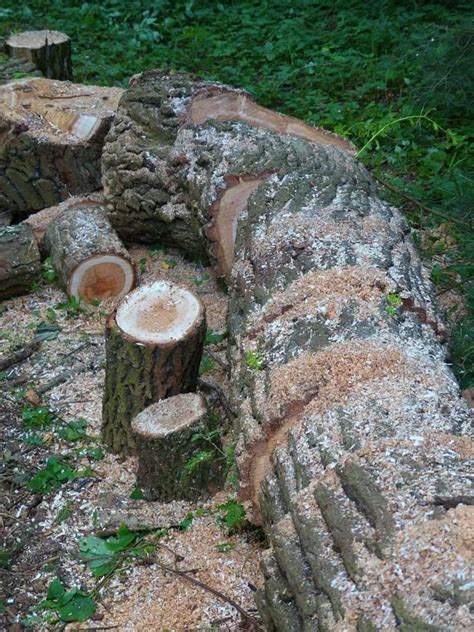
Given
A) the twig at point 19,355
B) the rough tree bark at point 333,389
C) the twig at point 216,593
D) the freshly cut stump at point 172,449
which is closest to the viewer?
the rough tree bark at point 333,389

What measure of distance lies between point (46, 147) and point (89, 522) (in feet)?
8.52

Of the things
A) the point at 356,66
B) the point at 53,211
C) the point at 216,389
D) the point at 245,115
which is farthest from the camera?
the point at 356,66

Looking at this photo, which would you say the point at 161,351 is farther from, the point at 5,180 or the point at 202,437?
the point at 5,180

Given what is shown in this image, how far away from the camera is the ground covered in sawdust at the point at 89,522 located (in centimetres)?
256

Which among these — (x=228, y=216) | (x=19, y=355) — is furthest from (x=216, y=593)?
(x=228, y=216)

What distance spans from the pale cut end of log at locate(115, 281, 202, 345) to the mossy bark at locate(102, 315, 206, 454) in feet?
0.09

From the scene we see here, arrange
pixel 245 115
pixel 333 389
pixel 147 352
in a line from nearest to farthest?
pixel 333 389
pixel 147 352
pixel 245 115

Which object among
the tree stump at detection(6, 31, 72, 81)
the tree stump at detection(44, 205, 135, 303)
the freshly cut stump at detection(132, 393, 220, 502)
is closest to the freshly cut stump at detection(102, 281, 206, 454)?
the freshly cut stump at detection(132, 393, 220, 502)

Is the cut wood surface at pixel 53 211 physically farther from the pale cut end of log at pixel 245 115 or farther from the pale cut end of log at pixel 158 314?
the pale cut end of log at pixel 158 314

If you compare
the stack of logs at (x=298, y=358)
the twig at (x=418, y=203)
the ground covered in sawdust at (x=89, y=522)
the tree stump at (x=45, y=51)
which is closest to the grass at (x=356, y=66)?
the twig at (x=418, y=203)

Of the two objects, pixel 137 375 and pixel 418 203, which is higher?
pixel 137 375

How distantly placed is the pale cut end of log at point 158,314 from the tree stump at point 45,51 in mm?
3387

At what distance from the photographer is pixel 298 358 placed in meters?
2.61

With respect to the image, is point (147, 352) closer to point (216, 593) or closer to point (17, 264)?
point (216, 593)
